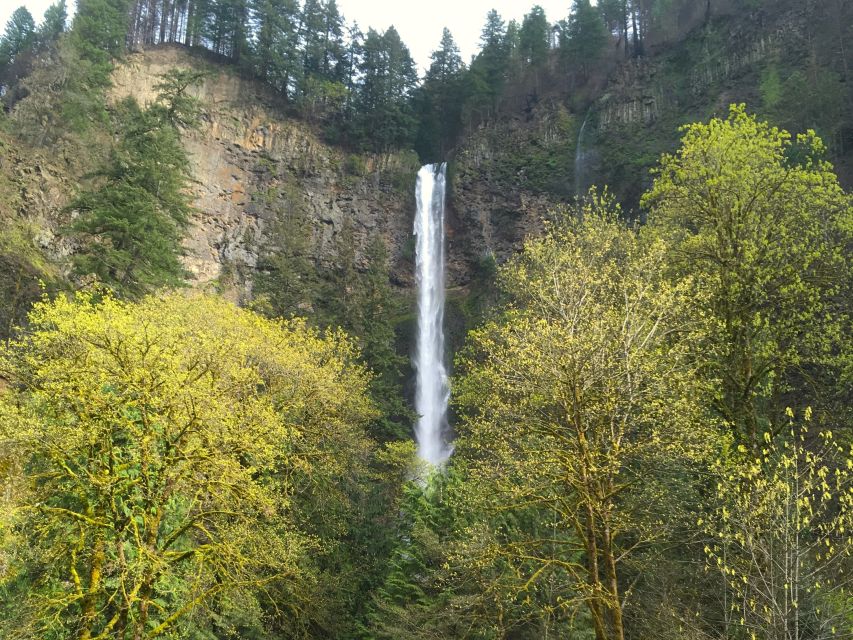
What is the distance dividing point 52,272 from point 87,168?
1032 cm

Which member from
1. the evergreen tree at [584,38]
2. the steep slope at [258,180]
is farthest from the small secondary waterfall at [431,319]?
the evergreen tree at [584,38]

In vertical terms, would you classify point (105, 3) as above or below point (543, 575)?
above

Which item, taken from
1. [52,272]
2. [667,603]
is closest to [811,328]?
[667,603]

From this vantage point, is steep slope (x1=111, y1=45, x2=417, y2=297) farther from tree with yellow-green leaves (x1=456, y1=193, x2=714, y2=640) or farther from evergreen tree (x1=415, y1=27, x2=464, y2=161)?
A: tree with yellow-green leaves (x1=456, y1=193, x2=714, y2=640)

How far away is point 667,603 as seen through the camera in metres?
10.4

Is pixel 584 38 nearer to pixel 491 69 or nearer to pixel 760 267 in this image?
pixel 491 69

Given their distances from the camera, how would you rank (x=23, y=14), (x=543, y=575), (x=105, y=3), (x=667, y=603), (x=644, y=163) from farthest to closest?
(x=23, y=14)
(x=105, y=3)
(x=644, y=163)
(x=543, y=575)
(x=667, y=603)

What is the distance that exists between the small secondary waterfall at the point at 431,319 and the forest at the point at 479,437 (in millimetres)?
9469

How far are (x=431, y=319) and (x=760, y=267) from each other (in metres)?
32.8

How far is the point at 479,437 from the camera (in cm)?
1188

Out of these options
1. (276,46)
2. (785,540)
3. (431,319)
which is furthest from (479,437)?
(276,46)

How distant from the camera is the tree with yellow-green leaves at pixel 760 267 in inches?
490

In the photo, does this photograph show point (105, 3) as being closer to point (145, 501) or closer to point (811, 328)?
point (145, 501)

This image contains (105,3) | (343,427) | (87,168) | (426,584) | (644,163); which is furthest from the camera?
(105,3)
